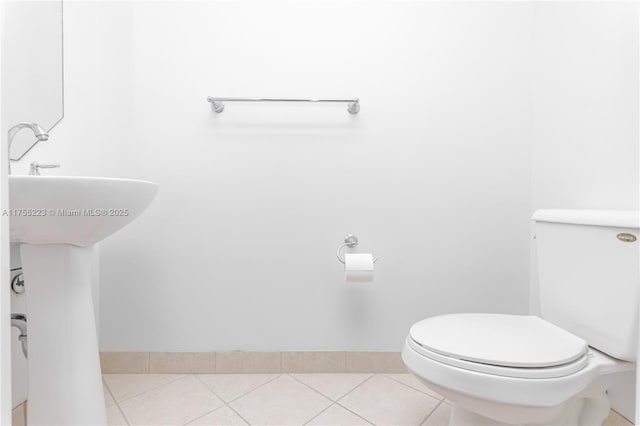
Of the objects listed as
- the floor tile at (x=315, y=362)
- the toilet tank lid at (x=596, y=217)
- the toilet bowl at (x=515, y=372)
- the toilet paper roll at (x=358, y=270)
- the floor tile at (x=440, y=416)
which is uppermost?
the toilet tank lid at (x=596, y=217)

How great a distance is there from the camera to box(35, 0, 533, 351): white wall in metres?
1.26

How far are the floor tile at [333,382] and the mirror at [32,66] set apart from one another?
1262 mm

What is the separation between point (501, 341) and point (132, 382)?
133 cm

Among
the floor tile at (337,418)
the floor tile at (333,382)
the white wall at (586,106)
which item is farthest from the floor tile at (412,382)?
the white wall at (586,106)

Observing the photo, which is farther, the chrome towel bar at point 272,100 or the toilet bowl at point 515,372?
the chrome towel bar at point 272,100

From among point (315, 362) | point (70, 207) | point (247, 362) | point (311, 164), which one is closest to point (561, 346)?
point (315, 362)

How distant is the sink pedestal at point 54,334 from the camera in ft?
2.59

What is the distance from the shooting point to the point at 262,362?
4.26ft

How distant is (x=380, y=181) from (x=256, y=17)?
838mm

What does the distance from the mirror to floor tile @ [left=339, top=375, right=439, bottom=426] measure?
1373 millimetres

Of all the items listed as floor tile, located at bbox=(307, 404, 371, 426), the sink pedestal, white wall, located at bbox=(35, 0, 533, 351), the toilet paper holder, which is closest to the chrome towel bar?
white wall, located at bbox=(35, 0, 533, 351)

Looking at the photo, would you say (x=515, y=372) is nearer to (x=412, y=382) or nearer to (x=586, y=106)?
(x=412, y=382)

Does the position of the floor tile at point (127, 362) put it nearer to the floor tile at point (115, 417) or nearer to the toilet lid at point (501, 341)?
the floor tile at point (115, 417)

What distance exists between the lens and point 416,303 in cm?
130
